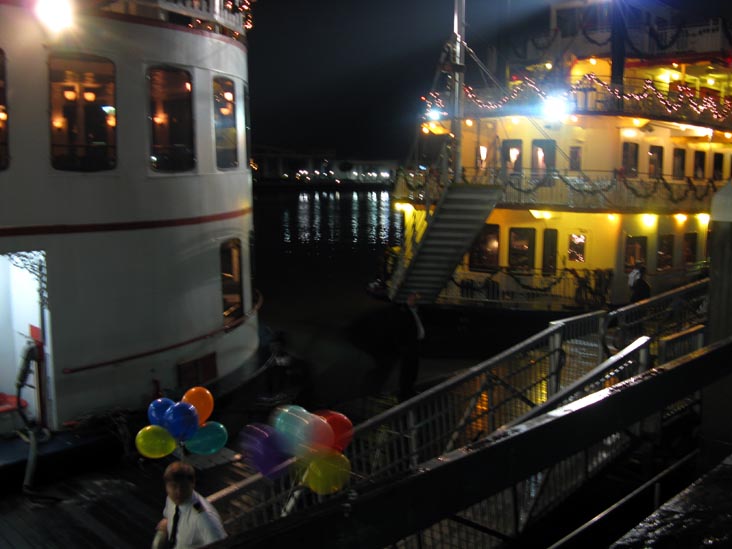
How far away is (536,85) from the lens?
21.7 meters

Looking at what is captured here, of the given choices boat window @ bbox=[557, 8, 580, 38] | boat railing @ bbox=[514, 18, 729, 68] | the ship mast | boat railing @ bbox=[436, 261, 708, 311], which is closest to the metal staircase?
boat railing @ bbox=[436, 261, 708, 311]

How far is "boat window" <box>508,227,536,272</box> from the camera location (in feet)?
67.7

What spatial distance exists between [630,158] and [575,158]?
208 cm

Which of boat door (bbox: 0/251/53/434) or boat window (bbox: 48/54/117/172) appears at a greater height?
boat window (bbox: 48/54/117/172)

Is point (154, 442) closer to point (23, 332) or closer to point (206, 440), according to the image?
point (206, 440)

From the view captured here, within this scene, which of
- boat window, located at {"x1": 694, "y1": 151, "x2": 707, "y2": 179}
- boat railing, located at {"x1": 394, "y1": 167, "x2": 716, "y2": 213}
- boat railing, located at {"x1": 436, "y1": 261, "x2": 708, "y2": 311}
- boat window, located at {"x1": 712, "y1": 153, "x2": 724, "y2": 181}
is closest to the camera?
boat railing, located at {"x1": 436, "y1": 261, "x2": 708, "y2": 311}

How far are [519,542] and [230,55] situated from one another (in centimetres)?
874

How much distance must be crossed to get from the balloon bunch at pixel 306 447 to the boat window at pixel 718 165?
84.0 feet

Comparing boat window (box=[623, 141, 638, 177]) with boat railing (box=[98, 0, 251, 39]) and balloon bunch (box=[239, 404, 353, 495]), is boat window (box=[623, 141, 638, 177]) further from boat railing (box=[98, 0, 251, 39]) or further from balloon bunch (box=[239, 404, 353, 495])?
balloon bunch (box=[239, 404, 353, 495])

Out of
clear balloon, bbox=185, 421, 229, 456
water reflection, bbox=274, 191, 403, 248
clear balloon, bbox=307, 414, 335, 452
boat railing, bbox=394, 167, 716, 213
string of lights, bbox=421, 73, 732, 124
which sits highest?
string of lights, bbox=421, 73, 732, 124

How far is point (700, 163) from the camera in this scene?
85.5 feet

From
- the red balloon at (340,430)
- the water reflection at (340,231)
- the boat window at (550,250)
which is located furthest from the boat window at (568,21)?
the red balloon at (340,430)

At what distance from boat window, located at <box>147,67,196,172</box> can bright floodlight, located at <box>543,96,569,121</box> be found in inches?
504

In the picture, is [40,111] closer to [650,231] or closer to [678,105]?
[650,231]
